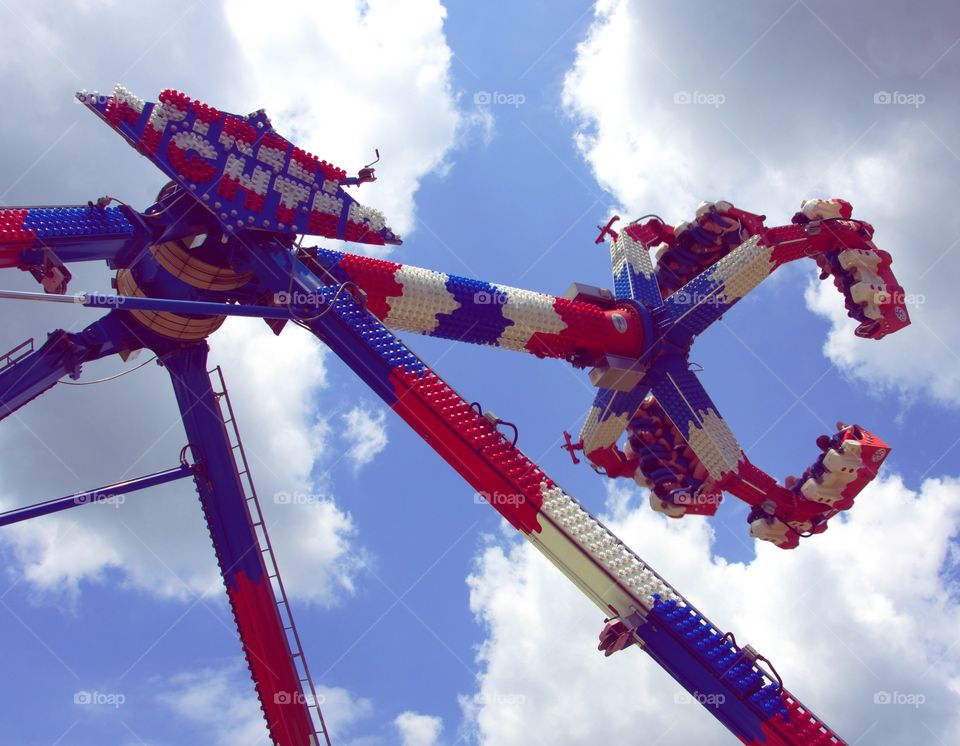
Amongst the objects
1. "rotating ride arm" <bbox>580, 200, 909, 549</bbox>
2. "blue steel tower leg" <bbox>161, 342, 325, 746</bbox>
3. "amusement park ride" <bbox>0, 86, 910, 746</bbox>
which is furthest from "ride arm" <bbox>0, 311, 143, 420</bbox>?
"rotating ride arm" <bbox>580, 200, 909, 549</bbox>

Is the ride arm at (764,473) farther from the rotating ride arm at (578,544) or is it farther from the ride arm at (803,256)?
the rotating ride arm at (578,544)

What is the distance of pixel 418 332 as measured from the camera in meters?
11.9

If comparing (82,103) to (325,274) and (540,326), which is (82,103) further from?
(540,326)

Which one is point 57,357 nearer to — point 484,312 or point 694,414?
point 484,312

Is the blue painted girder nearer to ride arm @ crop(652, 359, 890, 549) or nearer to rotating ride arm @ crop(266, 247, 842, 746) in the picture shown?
ride arm @ crop(652, 359, 890, 549)

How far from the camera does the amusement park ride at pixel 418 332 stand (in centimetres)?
867

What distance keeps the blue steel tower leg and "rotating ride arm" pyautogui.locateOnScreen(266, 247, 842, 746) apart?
290 cm

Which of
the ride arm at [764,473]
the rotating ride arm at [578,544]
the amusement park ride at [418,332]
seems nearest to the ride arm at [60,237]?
the amusement park ride at [418,332]

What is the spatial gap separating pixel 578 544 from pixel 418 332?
167 inches

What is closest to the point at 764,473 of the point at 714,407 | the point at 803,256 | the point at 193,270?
the point at 714,407

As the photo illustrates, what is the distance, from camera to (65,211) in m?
9.40

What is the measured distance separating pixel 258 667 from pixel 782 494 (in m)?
8.17

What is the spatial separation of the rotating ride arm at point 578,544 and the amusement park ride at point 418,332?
0.02m

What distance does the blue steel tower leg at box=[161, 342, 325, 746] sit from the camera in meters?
10.8
